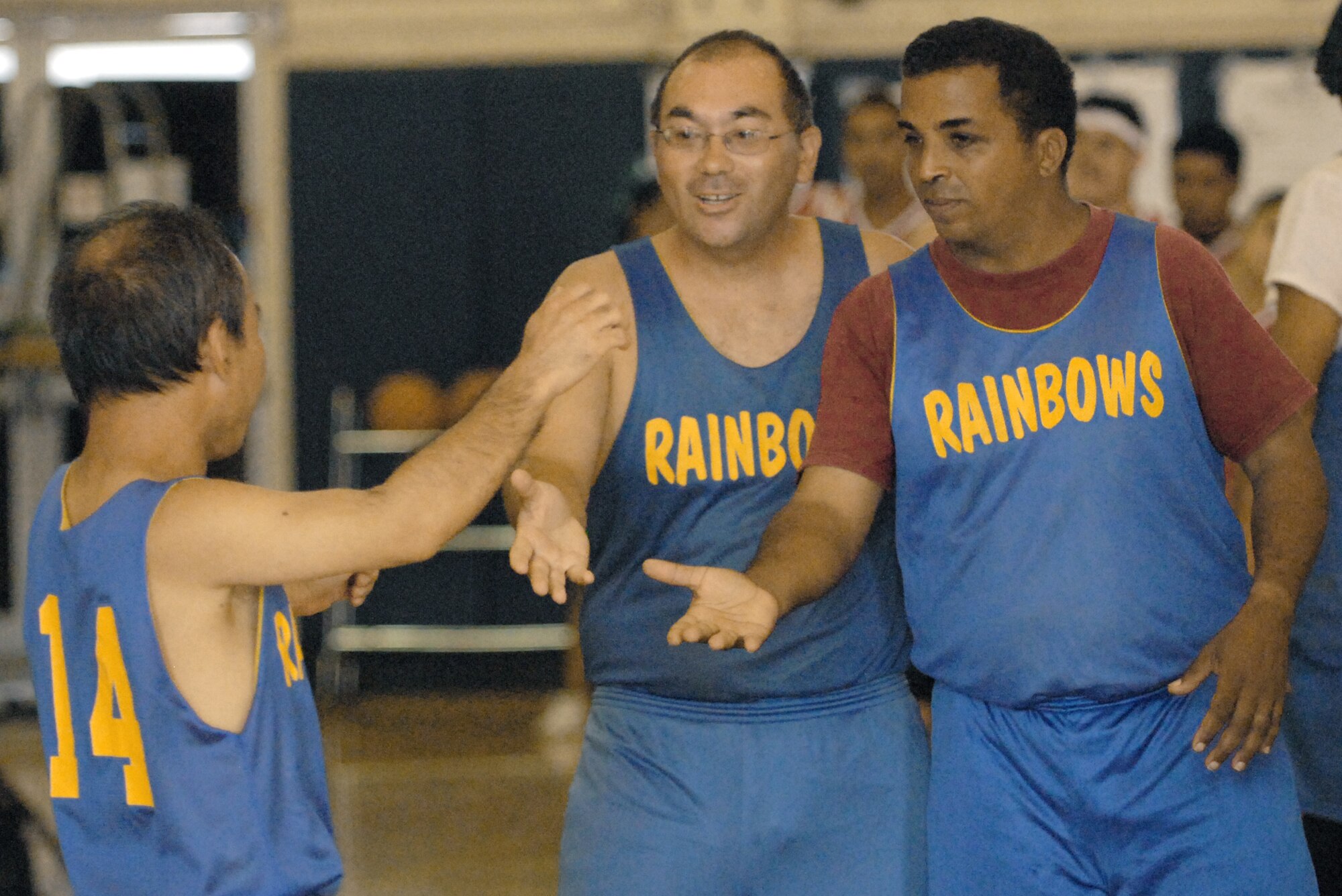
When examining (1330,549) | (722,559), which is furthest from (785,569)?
(1330,549)

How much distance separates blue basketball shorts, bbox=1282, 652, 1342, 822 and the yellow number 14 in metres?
1.72

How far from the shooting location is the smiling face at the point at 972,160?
2023 millimetres

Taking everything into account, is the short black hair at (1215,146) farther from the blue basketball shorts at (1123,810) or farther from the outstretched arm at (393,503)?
the outstretched arm at (393,503)

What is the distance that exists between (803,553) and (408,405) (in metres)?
5.14

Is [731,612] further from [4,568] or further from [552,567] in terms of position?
[4,568]

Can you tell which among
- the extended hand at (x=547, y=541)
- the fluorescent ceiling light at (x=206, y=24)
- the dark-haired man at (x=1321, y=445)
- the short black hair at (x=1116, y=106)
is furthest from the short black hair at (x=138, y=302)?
the fluorescent ceiling light at (x=206, y=24)

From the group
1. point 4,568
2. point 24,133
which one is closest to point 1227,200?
point 24,133

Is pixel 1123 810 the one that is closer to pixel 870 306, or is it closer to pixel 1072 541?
pixel 1072 541

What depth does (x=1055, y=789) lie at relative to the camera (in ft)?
6.33

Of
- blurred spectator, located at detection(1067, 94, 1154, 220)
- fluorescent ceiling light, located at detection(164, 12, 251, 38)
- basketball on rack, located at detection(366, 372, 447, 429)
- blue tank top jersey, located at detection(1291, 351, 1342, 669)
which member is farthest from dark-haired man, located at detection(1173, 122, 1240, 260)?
fluorescent ceiling light, located at detection(164, 12, 251, 38)

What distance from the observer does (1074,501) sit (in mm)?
1922

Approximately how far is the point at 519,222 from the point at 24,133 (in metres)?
2.13

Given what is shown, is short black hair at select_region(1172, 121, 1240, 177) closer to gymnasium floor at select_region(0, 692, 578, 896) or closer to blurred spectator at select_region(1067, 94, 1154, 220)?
blurred spectator at select_region(1067, 94, 1154, 220)

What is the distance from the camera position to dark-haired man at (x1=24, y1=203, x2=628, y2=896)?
1.79 metres
